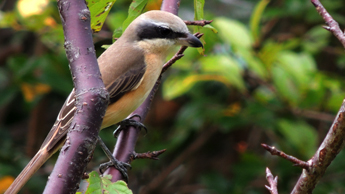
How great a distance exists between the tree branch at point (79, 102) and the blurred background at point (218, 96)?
1.62 metres

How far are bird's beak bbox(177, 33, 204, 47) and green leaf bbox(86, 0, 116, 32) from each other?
2.24 feet

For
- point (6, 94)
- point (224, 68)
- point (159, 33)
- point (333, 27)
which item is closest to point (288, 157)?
point (333, 27)

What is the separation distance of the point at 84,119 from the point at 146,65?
Answer: 1757mm

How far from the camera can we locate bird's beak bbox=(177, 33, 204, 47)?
2.73m

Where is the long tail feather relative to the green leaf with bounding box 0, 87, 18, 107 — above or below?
below

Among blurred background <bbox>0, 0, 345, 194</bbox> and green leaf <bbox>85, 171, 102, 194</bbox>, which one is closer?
green leaf <bbox>85, 171, 102, 194</bbox>

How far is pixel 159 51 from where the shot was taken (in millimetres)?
3168

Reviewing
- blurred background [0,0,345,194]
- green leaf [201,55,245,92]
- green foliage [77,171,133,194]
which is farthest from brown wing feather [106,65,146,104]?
green foliage [77,171,133,194]

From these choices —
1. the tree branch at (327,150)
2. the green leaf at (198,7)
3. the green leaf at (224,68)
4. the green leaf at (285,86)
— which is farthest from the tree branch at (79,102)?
the green leaf at (285,86)

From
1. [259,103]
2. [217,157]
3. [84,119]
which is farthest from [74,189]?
[217,157]

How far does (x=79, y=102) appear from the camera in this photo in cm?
140

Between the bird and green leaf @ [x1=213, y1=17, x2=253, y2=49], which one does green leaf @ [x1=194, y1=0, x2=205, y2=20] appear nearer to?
the bird

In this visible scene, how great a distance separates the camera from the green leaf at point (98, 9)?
7.17 feet

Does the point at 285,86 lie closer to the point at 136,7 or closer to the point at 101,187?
the point at 136,7
